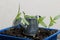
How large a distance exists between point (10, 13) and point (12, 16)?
0.03m

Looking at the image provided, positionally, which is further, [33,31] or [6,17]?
[6,17]

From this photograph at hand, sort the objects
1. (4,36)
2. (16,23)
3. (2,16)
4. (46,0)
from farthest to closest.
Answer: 1. (2,16)
2. (46,0)
3. (16,23)
4. (4,36)

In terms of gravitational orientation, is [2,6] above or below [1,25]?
above

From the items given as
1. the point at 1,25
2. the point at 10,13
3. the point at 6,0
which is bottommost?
the point at 1,25

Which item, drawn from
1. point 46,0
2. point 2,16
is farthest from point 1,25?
point 46,0

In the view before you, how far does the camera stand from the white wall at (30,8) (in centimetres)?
113

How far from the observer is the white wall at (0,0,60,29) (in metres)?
1.13

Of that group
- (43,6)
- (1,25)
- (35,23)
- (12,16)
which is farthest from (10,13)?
(35,23)

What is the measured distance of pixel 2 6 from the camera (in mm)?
1201

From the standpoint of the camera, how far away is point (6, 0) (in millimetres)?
1187

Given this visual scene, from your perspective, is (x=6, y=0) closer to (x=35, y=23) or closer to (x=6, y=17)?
(x=6, y=17)

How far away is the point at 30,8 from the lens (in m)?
1.17

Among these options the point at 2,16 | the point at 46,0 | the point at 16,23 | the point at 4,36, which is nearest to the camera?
the point at 4,36

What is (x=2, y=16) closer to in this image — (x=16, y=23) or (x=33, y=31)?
(x=16, y=23)
